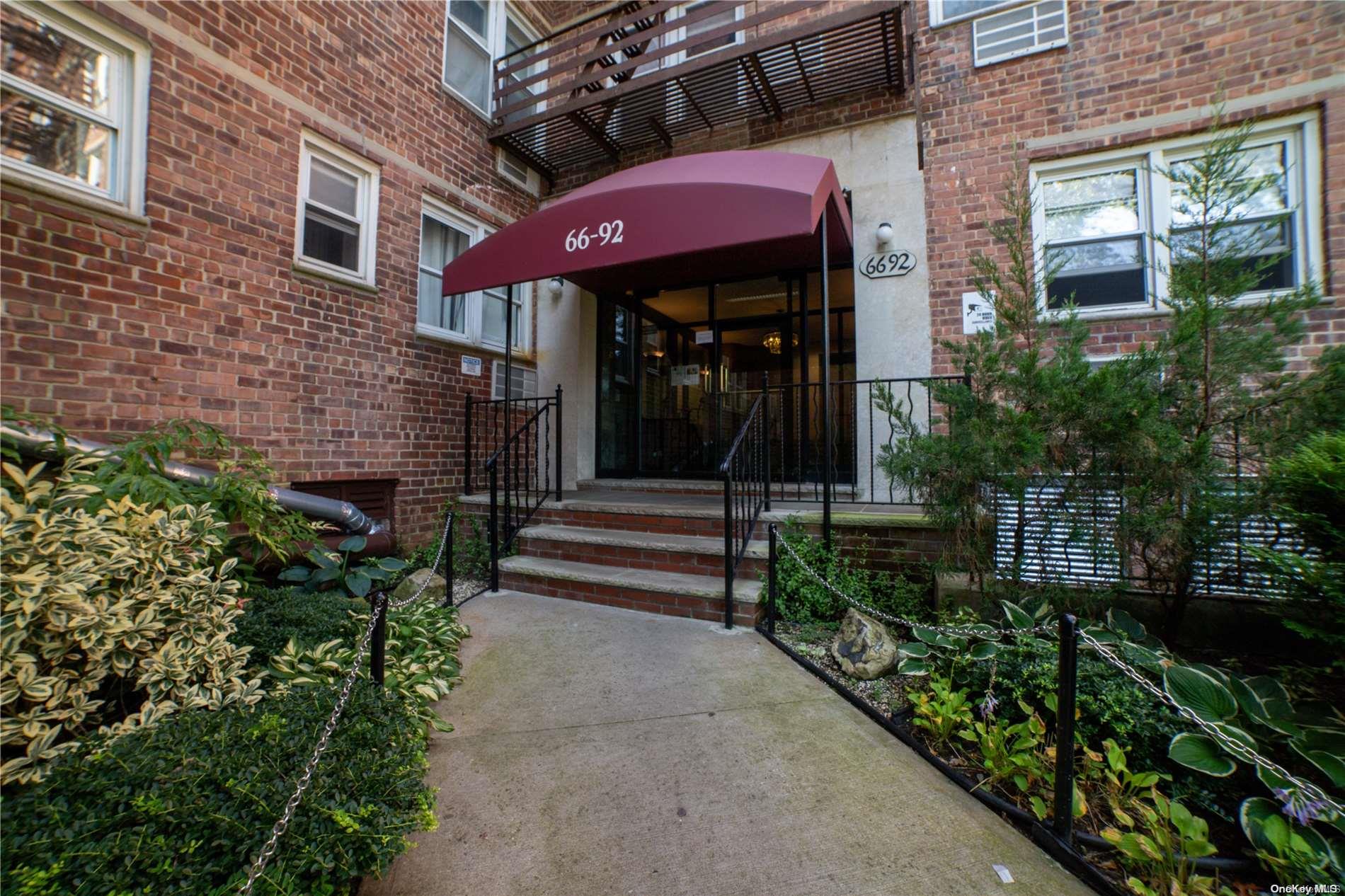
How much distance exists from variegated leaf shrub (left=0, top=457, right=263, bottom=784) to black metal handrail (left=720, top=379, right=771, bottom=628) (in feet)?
7.87

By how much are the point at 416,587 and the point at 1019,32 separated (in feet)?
24.9

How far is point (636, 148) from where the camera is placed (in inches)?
258

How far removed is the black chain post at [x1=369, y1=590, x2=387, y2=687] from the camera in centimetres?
195

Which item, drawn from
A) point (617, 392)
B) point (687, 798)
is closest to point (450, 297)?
point (617, 392)

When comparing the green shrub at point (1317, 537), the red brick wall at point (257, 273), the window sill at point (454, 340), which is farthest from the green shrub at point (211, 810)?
the window sill at point (454, 340)

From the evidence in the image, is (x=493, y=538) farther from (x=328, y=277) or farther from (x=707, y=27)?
(x=707, y=27)

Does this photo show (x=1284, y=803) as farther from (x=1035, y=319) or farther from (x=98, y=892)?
(x=98, y=892)

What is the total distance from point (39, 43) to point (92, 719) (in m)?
3.97

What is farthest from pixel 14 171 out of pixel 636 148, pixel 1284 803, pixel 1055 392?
pixel 1284 803

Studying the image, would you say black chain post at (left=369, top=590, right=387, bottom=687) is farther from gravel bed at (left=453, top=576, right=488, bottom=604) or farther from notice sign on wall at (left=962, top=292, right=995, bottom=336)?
notice sign on wall at (left=962, top=292, right=995, bottom=336)

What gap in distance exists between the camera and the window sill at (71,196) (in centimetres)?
289

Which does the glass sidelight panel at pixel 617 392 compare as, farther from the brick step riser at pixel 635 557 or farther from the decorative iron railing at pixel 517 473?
the brick step riser at pixel 635 557

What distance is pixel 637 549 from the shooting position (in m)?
4.05

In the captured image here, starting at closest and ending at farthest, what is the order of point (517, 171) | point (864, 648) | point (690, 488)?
point (864, 648) → point (690, 488) → point (517, 171)
